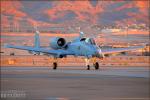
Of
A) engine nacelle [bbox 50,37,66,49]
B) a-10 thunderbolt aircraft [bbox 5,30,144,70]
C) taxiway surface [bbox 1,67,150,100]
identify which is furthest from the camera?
engine nacelle [bbox 50,37,66,49]

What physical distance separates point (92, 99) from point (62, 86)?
7375 mm

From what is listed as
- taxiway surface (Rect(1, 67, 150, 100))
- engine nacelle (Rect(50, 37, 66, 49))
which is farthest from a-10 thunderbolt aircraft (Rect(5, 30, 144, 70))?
taxiway surface (Rect(1, 67, 150, 100))

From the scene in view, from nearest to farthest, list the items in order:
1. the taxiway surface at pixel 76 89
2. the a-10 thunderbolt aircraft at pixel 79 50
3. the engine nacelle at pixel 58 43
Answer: the taxiway surface at pixel 76 89
the a-10 thunderbolt aircraft at pixel 79 50
the engine nacelle at pixel 58 43

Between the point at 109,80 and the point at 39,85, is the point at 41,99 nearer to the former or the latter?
the point at 39,85

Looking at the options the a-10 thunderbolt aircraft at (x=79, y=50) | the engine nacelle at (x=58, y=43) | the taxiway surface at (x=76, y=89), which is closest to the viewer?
the taxiway surface at (x=76, y=89)

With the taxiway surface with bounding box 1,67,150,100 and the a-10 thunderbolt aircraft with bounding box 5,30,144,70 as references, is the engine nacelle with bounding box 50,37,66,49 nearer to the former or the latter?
the a-10 thunderbolt aircraft with bounding box 5,30,144,70

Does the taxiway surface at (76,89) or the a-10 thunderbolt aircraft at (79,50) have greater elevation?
the a-10 thunderbolt aircraft at (79,50)

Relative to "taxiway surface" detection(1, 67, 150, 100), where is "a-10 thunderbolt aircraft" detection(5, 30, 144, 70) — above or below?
above

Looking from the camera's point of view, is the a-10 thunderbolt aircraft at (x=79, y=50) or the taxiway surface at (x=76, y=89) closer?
the taxiway surface at (x=76, y=89)

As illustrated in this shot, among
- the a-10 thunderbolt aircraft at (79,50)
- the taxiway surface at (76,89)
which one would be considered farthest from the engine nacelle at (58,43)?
the taxiway surface at (76,89)

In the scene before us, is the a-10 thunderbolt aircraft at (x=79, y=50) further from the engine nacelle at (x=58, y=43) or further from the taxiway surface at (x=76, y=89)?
the taxiway surface at (x=76, y=89)

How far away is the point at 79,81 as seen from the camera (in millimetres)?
40594

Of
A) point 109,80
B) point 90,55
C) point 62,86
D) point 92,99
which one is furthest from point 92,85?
point 90,55

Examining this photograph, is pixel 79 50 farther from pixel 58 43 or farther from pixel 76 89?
pixel 76 89
